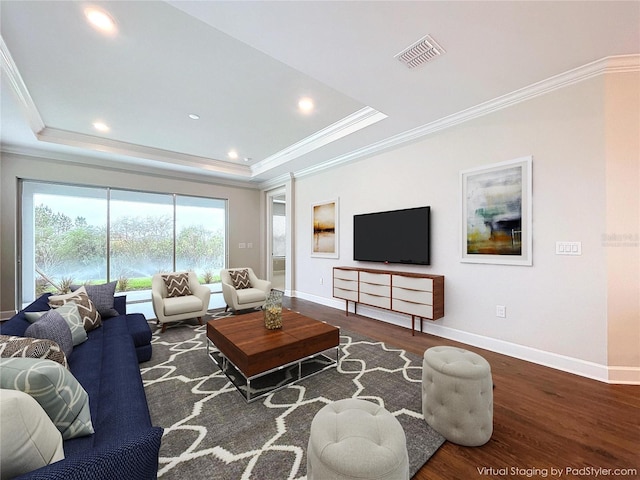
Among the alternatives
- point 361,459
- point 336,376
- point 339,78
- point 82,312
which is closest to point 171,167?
point 82,312

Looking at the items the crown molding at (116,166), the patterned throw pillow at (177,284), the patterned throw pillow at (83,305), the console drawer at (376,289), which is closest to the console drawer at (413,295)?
the console drawer at (376,289)

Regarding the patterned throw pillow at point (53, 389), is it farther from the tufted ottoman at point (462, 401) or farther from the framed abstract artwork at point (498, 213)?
the framed abstract artwork at point (498, 213)

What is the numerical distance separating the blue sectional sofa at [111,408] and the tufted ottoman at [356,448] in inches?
25.0

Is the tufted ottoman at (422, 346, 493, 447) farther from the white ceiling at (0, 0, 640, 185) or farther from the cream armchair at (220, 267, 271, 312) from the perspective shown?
the cream armchair at (220, 267, 271, 312)

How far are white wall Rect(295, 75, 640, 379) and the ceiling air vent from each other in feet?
4.26

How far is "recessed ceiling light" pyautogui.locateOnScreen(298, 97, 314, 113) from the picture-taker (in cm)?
324

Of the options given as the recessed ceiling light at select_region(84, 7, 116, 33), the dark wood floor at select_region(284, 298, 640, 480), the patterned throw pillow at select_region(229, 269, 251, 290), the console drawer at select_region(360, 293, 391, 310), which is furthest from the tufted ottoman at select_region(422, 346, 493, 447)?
the patterned throw pillow at select_region(229, 269, 251, 290)

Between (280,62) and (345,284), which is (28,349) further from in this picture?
(345,284)

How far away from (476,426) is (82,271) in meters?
6.39

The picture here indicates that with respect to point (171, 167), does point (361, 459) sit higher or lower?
lower

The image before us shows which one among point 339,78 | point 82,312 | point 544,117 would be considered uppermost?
point 339,78

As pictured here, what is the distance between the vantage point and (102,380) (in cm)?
171

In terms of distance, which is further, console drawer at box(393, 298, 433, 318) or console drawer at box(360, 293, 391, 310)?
console drawer at box(360, 293, 391, 310)

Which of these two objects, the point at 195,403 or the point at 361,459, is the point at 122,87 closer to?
the point at 195,403
